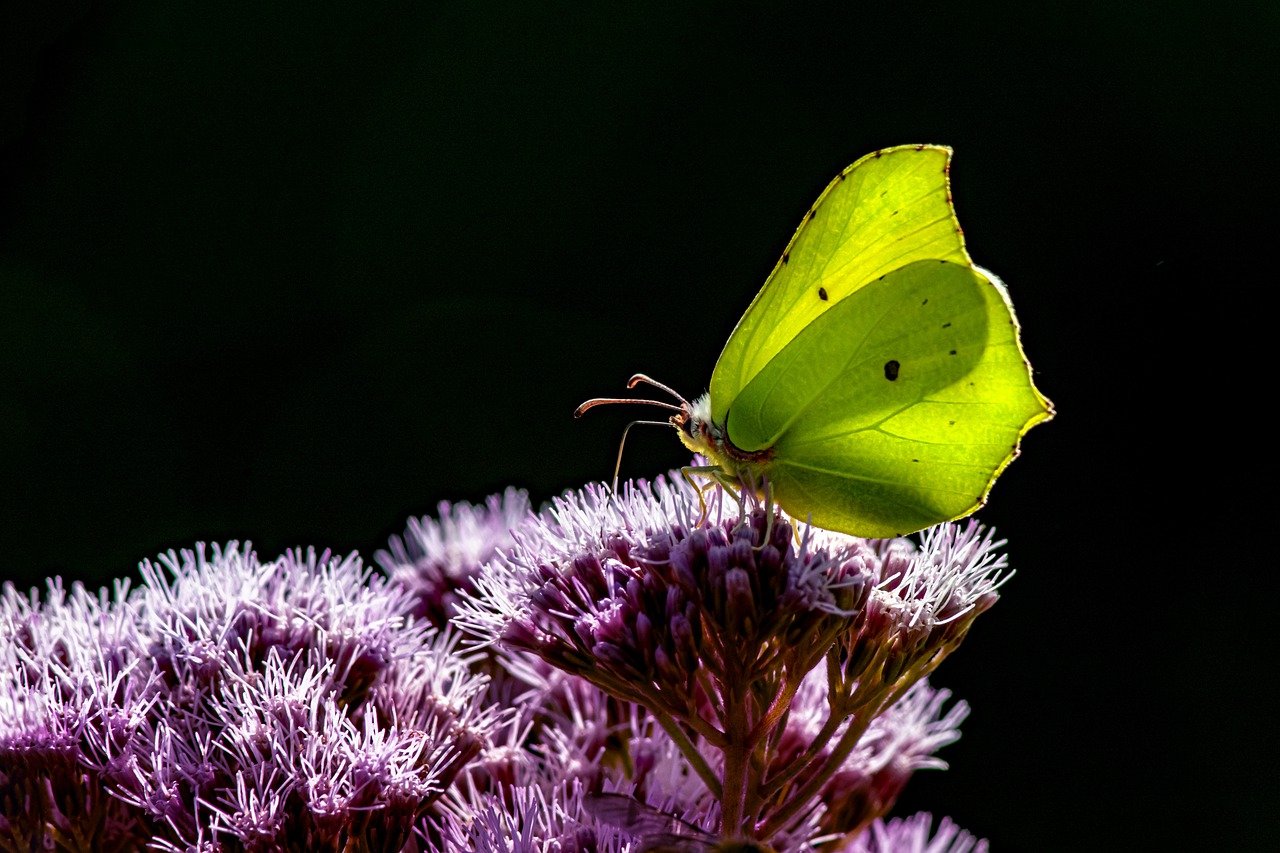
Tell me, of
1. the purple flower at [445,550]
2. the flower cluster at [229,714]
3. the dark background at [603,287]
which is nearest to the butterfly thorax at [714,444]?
the purple flower at [445,550]

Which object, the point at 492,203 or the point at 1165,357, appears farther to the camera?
the point at 492,203

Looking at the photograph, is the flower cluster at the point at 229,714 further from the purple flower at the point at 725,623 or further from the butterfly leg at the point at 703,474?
the butterfly leg at the point at 703,474

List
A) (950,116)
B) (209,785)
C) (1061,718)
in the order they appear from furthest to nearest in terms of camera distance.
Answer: (950,116)
(1061,718)
(209,785)

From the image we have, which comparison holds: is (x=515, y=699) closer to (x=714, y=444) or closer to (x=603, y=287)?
(x=714, y=444)

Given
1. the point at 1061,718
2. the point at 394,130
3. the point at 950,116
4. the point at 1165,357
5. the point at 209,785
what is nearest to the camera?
the point at 209,785

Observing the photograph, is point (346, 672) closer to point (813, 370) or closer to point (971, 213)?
point (813, 370)

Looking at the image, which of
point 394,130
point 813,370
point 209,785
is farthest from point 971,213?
point 209,785
